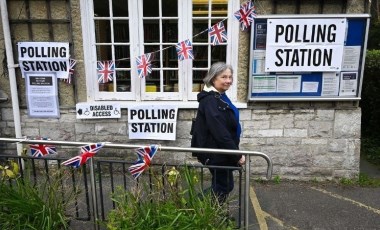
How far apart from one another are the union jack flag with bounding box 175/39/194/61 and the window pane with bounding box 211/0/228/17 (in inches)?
21.9

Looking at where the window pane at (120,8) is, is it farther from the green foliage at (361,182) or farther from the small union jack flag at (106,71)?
the green foliage at (361,182)

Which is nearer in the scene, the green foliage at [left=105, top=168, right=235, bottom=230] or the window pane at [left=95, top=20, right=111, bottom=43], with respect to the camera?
the green foliage at [left=105, top=168, right=235, bottom=230]

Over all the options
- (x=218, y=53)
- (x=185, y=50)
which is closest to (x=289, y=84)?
(x=218, y=53)

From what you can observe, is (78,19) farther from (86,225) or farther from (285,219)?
(285,219)

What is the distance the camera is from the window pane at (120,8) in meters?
4.75

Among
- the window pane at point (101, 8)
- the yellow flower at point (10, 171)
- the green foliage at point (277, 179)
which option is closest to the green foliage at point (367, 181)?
the green foliage at point (277, 179)

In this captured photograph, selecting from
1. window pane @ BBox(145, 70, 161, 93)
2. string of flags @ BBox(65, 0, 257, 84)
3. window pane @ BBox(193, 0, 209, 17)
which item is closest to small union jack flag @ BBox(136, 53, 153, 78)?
string of flags @ BBox(65, 0, 257, 84)

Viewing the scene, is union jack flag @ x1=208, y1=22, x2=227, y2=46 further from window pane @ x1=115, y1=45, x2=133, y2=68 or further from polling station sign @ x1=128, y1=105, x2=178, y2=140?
window pane @ x1=115, y1=45, x2=133, y2=68

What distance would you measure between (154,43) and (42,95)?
5.92 feet

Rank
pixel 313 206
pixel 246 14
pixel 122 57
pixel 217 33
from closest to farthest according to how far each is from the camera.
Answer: pixel 313 206
pixel 246 14
pixel 217 33
pixel 122 57

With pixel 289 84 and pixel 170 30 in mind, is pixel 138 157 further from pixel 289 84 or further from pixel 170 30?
pixel 289 84

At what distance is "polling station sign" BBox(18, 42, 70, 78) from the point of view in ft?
15.5

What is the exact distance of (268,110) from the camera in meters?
4.84

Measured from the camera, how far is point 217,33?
181 inches
